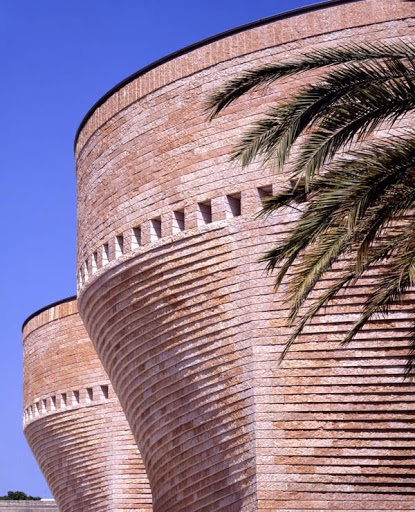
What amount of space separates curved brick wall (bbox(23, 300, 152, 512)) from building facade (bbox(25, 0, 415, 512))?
530 cm

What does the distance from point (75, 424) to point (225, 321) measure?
8.91 metres

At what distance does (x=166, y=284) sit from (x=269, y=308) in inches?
66.2

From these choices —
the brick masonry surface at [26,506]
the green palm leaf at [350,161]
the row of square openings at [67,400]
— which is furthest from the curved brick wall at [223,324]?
the brick masonry surface at [26,506]

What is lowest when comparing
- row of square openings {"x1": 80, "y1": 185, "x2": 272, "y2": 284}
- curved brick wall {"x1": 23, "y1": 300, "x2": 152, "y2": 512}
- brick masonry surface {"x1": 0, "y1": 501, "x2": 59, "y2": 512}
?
row of square openings {"x1": 80, "y1": 185, "x2": 272, "y2": 284}

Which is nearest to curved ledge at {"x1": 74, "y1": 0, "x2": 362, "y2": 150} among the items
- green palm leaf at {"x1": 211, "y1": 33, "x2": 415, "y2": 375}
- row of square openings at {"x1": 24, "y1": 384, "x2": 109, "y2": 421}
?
green palm leaf at {"x1": 211, "y1": 33, "x2": 415, "y2": 375}

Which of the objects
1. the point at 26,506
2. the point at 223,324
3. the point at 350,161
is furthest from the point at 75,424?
the point at 26,506

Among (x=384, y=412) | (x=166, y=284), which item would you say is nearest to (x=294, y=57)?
(x=166, y=284)

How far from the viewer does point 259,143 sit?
8.77 meters

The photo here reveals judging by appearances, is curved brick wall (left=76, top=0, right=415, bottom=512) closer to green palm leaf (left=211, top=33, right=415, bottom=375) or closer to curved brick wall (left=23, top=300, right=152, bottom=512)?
green palm leaf (left=211, top=33, right=415, bottom=375)

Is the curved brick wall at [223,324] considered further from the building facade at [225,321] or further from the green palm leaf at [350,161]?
the green palm leaf at [350,161]

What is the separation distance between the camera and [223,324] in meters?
12.5

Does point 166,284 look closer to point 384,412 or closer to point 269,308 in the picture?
point 269,308

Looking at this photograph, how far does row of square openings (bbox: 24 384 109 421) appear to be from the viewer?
67.9ft

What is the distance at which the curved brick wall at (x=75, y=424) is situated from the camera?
65.7 feet
